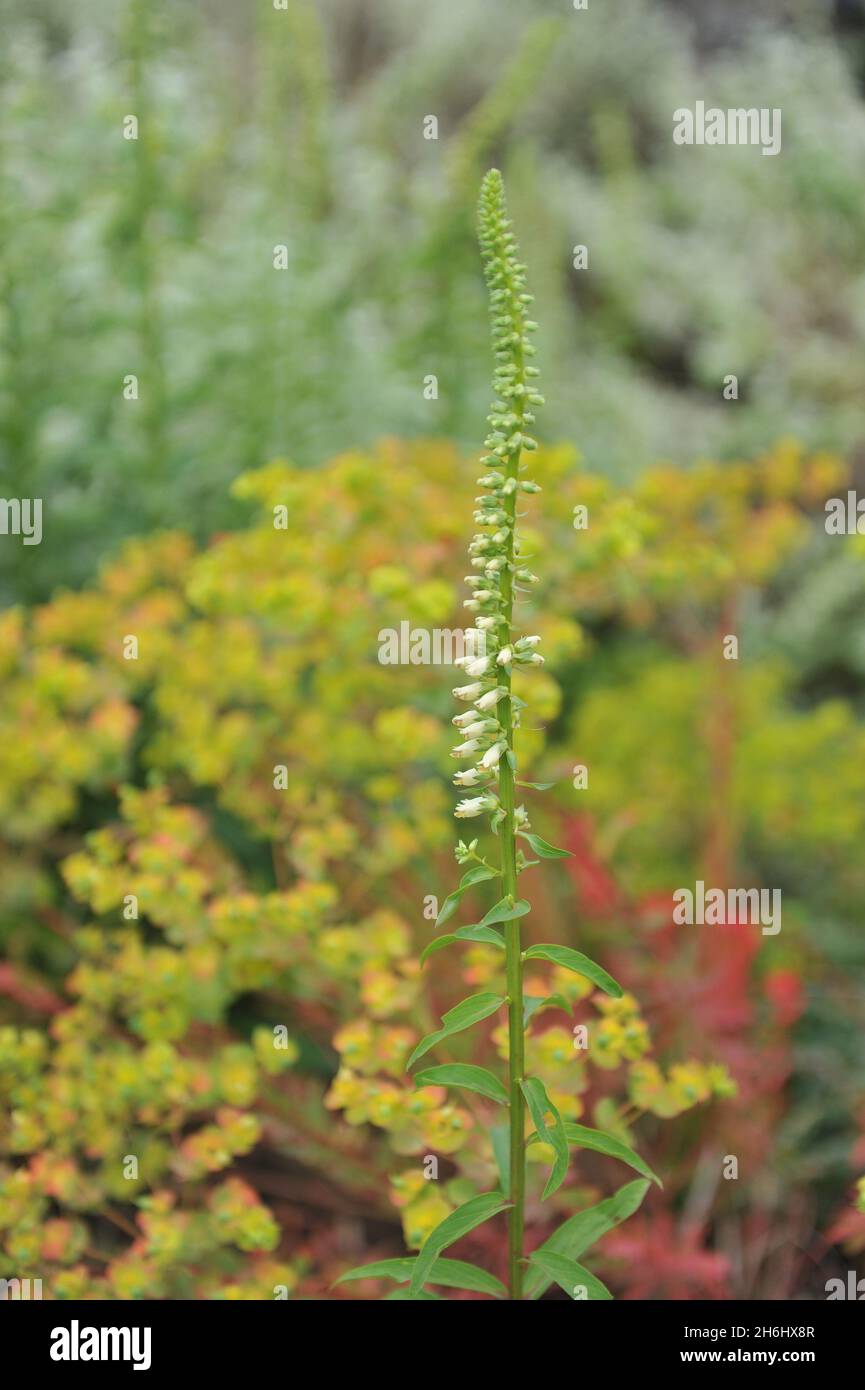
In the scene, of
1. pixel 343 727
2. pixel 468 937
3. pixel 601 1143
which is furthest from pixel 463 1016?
pixel 343 727

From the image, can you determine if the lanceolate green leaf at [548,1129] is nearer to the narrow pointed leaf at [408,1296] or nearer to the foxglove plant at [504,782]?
the foxglove plant at [504,782]

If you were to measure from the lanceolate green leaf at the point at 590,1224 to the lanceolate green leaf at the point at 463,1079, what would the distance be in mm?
192

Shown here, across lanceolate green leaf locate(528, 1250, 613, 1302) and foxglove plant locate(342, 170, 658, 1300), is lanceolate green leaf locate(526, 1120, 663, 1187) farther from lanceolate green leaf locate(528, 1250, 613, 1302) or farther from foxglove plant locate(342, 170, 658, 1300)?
lanceolate green leaf locate(528, 1250, 613, 1302)

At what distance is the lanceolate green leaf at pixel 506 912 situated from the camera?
1.26 metres

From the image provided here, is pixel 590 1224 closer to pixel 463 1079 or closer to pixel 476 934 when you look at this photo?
pixel 463 1079

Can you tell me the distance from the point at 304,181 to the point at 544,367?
49.4 inches

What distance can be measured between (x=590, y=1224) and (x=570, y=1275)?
129 millimetres

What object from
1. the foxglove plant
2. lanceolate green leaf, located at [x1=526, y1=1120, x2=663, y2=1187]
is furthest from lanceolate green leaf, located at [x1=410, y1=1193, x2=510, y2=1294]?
lanceolate green leaf, located at [x1=526, y1=1120, x2=663, y2=1187]

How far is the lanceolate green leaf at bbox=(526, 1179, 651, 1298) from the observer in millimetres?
1437

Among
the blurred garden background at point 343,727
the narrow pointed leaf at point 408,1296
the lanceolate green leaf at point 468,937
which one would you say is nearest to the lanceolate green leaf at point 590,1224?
the blurred garden background at point 343,727

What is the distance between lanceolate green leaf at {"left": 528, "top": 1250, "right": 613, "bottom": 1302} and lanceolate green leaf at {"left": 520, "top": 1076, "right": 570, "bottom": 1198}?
12cm

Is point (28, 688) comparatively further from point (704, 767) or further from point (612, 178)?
point (612, 178)

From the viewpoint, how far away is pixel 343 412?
3.92 metres

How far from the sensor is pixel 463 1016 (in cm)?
129
